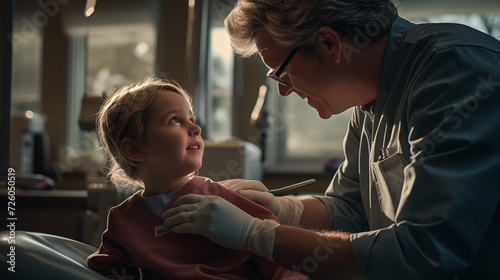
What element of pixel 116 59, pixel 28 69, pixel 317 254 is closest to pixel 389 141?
pixel 317 254

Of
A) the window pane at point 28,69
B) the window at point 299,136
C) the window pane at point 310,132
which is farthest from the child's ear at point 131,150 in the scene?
the window pane at point 28,69

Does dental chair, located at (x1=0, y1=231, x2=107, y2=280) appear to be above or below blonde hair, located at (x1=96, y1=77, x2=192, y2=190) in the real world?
below

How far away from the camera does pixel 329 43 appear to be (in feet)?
4.21

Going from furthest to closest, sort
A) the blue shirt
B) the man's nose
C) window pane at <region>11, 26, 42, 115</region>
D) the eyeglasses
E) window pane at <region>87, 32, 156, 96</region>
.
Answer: window pane at <region>11, 26, 42, 115</region>
window pane at <region>87, 32, 156, 96</region>
the man's nose
the eyeglasses
the blue shirt

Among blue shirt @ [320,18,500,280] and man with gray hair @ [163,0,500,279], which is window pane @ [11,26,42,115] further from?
blue shirt @ [320,18,500,280]

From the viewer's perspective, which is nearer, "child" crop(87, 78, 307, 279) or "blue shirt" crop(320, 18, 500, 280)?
"blue shirt" crop(320, 18, 500, 280)

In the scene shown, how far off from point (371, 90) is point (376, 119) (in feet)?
0.28

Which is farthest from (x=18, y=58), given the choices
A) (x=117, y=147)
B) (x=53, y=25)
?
(x=117, y=147)

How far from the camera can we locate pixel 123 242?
116 centimetres

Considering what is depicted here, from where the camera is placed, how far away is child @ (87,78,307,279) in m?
1.14

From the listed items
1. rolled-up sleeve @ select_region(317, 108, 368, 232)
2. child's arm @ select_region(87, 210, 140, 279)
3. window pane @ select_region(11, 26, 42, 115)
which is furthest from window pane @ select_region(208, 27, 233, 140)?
child's arm @ select_region(87, 210, 140, 279)

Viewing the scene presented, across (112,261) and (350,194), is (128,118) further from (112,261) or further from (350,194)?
(350,194)

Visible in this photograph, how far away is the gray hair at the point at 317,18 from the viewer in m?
1.24

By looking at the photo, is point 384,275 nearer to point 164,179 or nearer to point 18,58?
point 164,179
